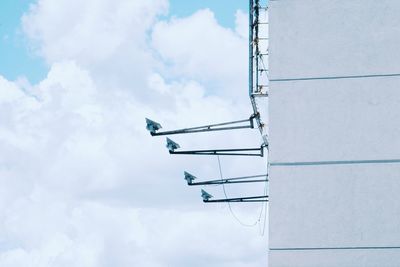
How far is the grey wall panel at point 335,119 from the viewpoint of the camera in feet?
51.9

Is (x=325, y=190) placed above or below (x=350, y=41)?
below

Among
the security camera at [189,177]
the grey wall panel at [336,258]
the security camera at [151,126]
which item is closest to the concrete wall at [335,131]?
the grey wall panel at [336,258]

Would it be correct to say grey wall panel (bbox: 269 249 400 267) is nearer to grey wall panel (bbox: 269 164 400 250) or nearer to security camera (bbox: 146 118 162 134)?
grey wall panel (bbox: 269 164 400 250)

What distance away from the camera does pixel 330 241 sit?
51.6 ft

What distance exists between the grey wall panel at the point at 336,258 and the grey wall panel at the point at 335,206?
0.14 metres

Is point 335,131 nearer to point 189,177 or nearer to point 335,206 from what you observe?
point 335,206

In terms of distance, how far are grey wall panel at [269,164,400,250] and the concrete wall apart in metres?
0.02

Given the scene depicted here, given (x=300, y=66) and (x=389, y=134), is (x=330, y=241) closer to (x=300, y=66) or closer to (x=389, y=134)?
(x=389, y=134)

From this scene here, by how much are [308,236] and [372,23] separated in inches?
162

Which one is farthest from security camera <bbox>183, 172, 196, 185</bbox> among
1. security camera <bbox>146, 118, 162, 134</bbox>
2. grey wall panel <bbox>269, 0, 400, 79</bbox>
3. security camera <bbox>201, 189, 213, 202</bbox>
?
grey wall panel <bbox>269, 0, 400, 79</bbox>

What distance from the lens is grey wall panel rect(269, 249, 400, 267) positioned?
614 inches

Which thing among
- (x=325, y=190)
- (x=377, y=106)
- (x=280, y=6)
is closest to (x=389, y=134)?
(x=377, y=106)

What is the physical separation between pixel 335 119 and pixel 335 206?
159cm

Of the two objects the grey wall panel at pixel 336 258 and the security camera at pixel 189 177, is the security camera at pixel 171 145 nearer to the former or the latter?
the security camera at pixel 189 177
